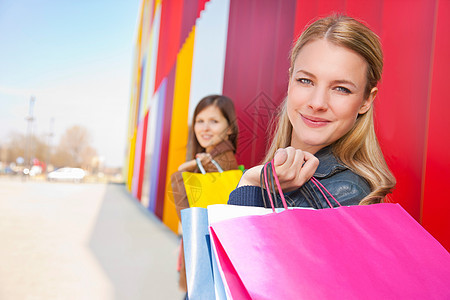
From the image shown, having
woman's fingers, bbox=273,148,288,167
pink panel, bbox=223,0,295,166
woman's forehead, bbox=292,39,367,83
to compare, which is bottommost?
woman's fingers, bbox=273,148,288,167

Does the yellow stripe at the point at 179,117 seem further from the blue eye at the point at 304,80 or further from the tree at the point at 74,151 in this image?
the tree at the point at 74,151

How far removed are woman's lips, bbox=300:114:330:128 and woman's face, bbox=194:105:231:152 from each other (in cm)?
112

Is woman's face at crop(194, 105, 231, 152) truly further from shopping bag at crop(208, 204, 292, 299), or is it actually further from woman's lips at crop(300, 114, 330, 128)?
shopping bag at crop(208, 204, 292, 299)

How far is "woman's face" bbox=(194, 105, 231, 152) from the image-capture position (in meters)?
2.16

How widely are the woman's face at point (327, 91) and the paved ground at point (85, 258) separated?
2.04 meters

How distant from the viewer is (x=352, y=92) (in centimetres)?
99

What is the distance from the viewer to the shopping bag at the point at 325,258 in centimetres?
58

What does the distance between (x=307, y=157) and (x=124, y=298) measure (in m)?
2.18

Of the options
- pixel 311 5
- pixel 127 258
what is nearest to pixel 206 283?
pixel 311 5

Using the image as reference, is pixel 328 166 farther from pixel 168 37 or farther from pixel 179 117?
pixel 168 37

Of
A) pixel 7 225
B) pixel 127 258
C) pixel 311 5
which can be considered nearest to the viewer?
pixel 311 5

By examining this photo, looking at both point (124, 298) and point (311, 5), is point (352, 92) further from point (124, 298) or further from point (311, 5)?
point (124, 298)

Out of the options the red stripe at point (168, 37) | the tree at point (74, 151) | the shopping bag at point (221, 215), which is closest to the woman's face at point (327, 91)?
the shopping bag at point (221, 215)

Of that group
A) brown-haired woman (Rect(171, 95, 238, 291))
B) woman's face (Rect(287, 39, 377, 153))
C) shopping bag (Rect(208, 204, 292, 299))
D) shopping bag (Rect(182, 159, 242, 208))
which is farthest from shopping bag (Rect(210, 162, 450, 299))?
brown-haired woman (Rect(171, 95, 238, 291))
